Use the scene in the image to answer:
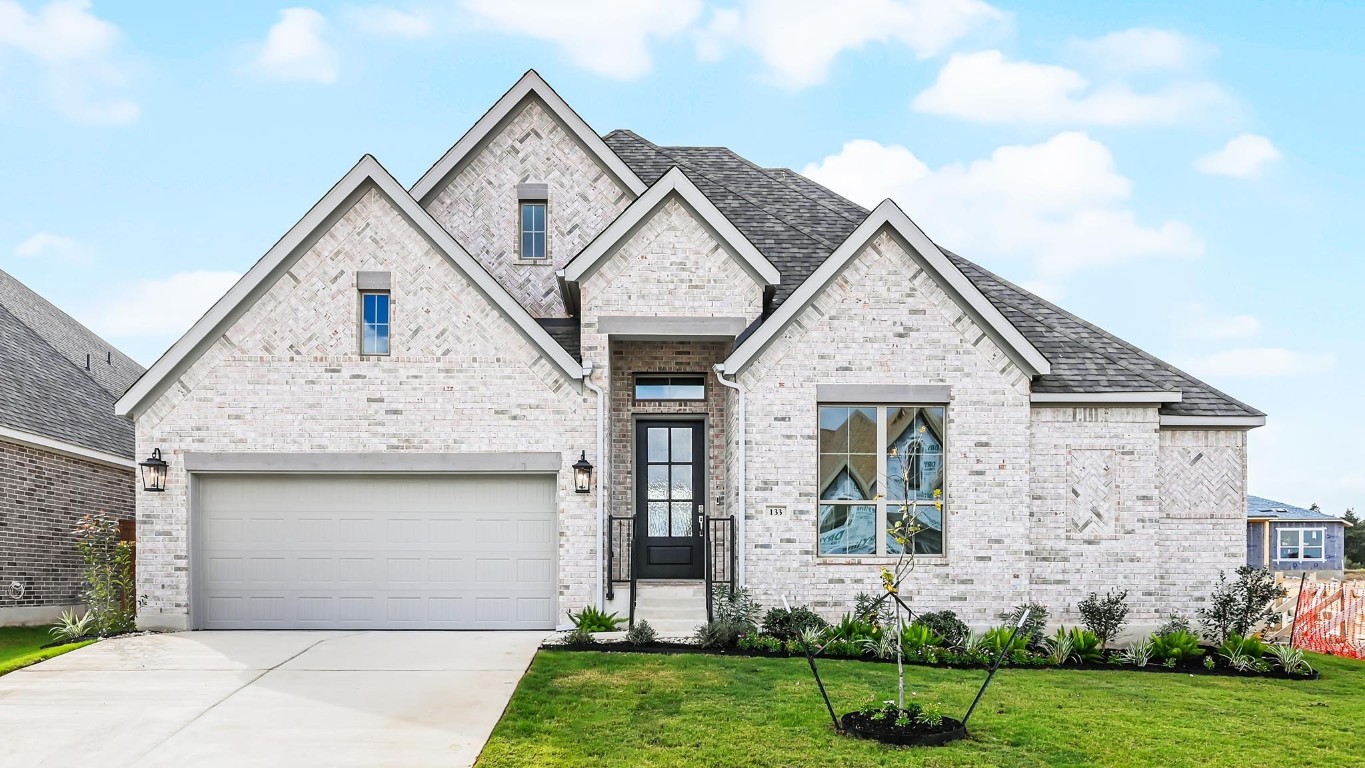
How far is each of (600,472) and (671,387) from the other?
2150mm

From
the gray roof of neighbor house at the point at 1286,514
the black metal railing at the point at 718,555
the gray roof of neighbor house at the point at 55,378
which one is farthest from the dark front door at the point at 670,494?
the gray roof of neighbor house at the point at 1286,514

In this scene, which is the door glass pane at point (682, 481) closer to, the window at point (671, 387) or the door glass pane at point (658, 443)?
the door glass pane at point (658, 443)

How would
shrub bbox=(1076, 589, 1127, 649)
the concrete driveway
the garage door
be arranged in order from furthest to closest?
the garage door → shrub bbox=(1076, 589, 1127, 649) → the concrete driveway

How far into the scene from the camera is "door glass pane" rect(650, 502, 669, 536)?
14.9 metres

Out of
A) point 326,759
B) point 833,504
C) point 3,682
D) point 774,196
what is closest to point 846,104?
point 774,196

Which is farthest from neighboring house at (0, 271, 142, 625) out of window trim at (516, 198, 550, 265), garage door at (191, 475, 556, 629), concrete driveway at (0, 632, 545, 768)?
window trim at (516, 198, 550, 265)

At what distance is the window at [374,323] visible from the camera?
13531 mm

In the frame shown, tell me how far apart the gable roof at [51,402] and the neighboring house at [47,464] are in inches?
0.9

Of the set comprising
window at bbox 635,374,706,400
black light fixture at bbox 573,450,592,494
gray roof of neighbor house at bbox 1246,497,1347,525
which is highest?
window at bbox 635,374,706,400

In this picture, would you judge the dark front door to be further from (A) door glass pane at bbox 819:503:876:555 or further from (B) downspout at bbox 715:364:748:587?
(A) door glass pane at bbox 819:503:876:555

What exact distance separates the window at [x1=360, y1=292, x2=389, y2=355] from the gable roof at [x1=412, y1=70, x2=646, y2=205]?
2955 mm

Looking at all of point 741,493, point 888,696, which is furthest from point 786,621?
point 888,696

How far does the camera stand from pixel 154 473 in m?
13.2

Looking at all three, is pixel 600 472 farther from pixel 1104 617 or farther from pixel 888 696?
pixel 1104 617
